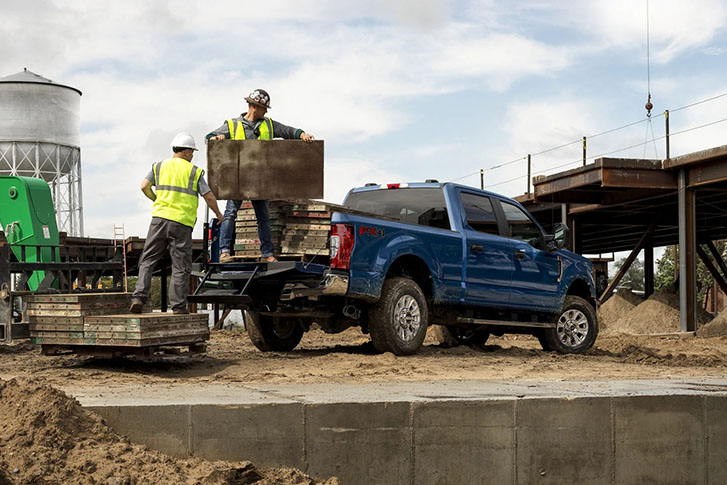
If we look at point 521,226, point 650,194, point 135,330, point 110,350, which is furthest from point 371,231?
point 650,194

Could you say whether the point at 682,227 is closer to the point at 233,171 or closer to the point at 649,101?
the point at 649,101

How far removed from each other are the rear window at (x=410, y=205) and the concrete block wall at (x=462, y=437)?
185 inches

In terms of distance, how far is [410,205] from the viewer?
12000mm

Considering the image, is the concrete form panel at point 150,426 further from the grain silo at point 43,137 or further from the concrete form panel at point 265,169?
the grain silo at point 43,137

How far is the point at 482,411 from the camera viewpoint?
6953 mm

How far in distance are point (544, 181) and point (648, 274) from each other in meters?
12.2

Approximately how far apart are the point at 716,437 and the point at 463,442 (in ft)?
8.24

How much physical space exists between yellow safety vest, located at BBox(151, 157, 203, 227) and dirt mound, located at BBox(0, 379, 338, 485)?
395cm

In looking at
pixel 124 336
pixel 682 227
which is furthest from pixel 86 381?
pixel 682 227

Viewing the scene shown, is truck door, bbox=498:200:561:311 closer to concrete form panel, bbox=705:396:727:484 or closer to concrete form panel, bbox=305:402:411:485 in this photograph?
concrete form panel, bbox=705:396:727:484

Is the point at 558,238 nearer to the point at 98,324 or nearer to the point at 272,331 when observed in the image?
the point at 272,331

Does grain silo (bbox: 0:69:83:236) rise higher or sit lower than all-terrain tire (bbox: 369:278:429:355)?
higher

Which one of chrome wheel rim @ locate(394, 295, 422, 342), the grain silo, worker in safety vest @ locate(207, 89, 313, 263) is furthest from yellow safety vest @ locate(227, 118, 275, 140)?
the grain silo

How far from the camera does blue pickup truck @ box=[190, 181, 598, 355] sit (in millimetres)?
10297
